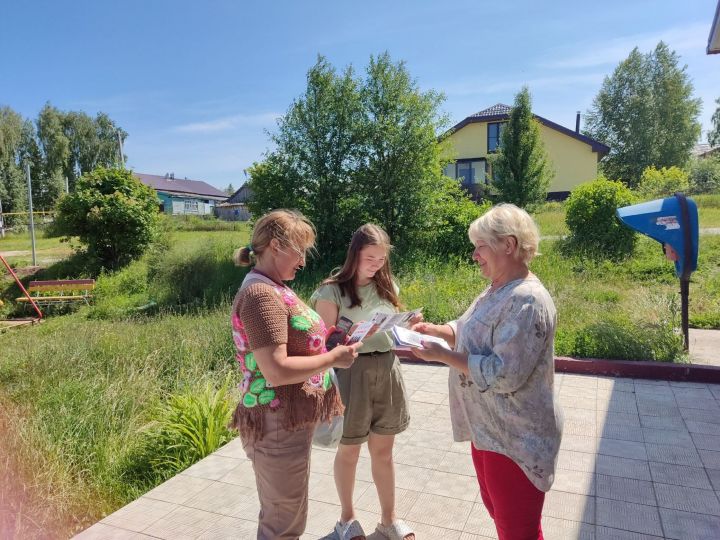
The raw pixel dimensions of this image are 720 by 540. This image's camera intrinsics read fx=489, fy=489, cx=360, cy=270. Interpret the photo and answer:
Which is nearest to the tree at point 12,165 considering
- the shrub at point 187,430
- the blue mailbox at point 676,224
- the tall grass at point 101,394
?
the tall grass at point 101,394

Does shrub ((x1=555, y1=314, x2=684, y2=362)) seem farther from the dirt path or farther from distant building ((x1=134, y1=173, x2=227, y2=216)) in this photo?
distant building ((x1=134, y1=173, x2=227, y2=216))

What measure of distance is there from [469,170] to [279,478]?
35744 millimetres

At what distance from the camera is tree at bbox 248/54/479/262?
44.8 ft

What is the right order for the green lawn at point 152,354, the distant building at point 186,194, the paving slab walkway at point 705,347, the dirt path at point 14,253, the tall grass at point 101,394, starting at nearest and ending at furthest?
the tall grass at point 101,394 < the green lawn at point 152,354 < the paving slab walkway at point 705,347 < the dirt path at point 14,253 < the distant building at point 186,194

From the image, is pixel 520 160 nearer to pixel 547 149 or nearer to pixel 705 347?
pixel 547 149

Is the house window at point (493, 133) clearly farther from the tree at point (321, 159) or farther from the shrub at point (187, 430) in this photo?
the shrub at point (187, 430)

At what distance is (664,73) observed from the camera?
38.1 metres

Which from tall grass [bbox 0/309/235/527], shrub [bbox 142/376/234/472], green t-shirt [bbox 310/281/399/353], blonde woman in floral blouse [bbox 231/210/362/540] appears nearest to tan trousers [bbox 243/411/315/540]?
blonde woman in floral blouse [bbox 231/210/362/540]

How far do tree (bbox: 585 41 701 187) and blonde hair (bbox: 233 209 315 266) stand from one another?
42092mm

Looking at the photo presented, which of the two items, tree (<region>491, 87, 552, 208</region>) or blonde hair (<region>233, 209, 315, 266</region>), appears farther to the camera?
tree (<region>491, 87, 552, 208</region>)

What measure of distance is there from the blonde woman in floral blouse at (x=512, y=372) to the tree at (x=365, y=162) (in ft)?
38.5

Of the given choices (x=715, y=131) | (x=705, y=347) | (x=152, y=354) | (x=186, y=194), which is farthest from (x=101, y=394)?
(x=186, y=194)

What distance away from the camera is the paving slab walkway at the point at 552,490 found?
2.96m

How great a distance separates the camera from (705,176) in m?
36.8
